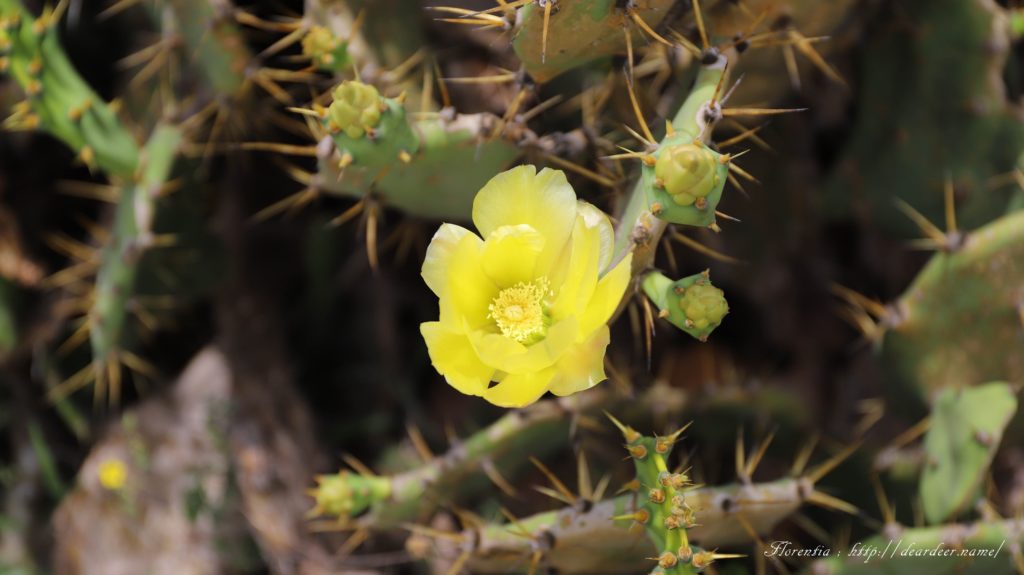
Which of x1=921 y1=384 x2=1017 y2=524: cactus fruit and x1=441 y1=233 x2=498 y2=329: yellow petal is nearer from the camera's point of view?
x1=441 y1=233 x2=498 y2=329: yellow petal

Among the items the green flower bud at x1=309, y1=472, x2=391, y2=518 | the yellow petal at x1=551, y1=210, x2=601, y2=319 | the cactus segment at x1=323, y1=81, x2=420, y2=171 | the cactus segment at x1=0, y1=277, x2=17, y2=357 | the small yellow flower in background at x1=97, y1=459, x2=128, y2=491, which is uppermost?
the cactus segment at x1=323, y1=81, x2=420, y2=171

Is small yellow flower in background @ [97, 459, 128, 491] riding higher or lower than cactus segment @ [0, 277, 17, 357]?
lower

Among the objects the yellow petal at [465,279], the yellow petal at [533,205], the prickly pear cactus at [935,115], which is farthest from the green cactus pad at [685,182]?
the prickly pear cactus at [935,115]

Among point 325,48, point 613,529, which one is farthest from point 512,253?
point 325,48

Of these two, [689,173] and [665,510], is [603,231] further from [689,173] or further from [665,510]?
[665,510]

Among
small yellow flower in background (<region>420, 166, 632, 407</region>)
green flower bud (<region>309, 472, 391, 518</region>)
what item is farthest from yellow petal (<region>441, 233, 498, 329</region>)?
green flower bud (<region>309, 472, 391, 518</region>)

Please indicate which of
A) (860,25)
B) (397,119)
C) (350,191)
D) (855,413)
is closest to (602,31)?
(397,119)

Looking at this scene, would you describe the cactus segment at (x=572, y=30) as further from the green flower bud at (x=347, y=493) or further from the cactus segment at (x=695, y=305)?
the green flower bud at (x=347, y=493)

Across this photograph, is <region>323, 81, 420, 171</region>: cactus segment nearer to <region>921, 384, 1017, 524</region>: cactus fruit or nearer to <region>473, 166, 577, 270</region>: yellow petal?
<region>473, 166, 577, 270</region>: yellow petal
